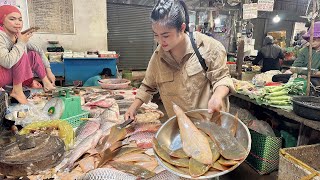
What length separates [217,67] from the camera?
1965 mm

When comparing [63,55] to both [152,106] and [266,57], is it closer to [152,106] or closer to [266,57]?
[152,106]

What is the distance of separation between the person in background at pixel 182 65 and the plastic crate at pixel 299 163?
1.27m

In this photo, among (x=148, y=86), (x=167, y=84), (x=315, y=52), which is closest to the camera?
(x=167, y=84)

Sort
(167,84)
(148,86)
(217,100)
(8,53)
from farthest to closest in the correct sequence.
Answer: (8,53), (148,86), (167,84), (217,100)

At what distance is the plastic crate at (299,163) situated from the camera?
8.19ft

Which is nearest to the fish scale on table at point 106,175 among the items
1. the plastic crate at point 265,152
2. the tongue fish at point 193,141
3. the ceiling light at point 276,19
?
the tongue fish at point 193,141

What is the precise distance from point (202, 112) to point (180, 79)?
0.50m

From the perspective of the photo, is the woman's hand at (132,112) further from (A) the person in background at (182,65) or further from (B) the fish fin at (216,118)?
(B) the fish fin at (216,118)

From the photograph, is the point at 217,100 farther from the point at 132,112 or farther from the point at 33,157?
the point at 33,157

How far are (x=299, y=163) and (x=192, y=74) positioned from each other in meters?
1.72

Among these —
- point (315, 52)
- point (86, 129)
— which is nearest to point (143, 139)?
point (86, 129)

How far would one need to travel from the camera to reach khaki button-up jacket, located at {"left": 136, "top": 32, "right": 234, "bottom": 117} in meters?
1.97

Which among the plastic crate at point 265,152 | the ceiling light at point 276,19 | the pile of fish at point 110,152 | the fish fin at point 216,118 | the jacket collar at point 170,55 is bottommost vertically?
the plastic crate at point 265,152

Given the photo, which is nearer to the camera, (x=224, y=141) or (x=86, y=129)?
(x=224, y=141)
